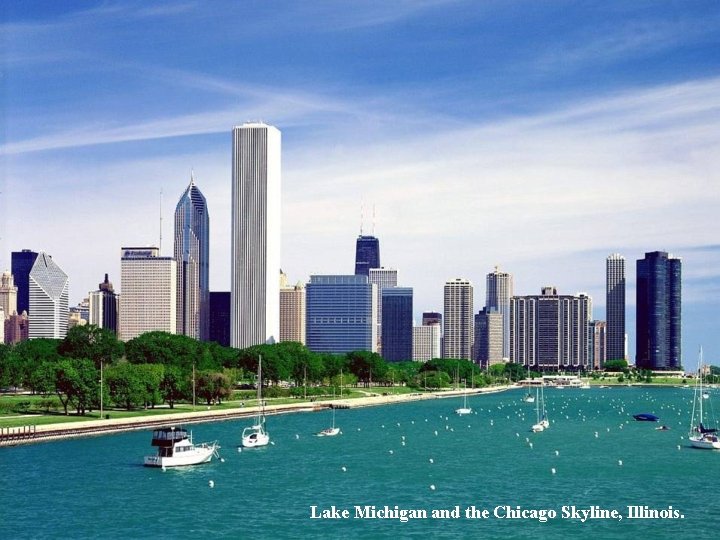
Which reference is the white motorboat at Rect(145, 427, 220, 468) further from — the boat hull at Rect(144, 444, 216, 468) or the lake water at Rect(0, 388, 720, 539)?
the lake water at Rect(0, 388, 720, 539)

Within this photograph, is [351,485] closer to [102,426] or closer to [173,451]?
[173,451]

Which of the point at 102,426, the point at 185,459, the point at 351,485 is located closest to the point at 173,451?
the point at 185,459

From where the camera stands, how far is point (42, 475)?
3942 inches

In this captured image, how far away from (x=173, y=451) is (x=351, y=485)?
61.8 feet

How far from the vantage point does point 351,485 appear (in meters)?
99.1

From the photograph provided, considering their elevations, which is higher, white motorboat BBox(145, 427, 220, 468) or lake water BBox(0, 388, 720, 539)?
white motorboat BBox(145, 427, 220, 468)

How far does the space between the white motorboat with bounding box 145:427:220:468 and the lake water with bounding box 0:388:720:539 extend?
114 cm

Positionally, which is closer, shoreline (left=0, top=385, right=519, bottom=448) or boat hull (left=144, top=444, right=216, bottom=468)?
boat hull (left=144, top=444, right=216, bottom=468)

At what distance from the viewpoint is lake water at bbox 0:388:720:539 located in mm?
79750

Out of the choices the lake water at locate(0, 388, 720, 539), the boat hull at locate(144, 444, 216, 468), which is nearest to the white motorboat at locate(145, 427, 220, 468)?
the boat hull at locate(144, 444, 216, 468)

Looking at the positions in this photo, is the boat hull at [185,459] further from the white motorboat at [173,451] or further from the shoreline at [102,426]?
the shoreline at [102,426]

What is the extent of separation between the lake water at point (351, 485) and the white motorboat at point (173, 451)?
1.14 m

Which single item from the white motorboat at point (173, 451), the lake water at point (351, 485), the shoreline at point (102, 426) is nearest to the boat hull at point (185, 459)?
the white motorboat at point (173, 451)

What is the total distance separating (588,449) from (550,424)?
145 feet
